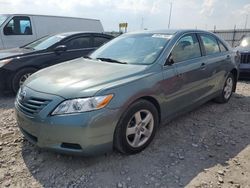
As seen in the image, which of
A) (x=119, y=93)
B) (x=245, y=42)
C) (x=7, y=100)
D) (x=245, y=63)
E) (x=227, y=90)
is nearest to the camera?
(x=119, y=93)

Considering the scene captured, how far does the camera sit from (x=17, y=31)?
938 cm

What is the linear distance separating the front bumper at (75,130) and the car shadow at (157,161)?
29 cm

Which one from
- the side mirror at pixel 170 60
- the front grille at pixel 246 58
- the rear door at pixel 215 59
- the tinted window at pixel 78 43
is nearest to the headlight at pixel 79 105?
the side mirror at pixel 170 60

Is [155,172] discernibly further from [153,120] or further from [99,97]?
[99,97]

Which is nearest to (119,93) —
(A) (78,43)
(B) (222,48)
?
(B) (222,48)

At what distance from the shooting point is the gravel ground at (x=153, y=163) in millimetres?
2816

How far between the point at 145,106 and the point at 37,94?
1281mm

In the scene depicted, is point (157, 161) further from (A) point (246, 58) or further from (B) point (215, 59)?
(A) point (246, 58)

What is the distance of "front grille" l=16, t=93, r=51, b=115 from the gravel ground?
0.64 meters

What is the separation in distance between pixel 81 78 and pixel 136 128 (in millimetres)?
904

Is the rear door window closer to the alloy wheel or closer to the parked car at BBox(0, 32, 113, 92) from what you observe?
the alloy wheel

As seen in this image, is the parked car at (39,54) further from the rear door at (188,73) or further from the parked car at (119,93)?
the rear door at (188,73)

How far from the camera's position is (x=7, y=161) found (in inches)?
125

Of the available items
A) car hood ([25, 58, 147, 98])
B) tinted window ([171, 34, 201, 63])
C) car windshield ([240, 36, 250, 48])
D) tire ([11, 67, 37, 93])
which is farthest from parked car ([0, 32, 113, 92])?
car windshield ([240, 36, 250, 48])
